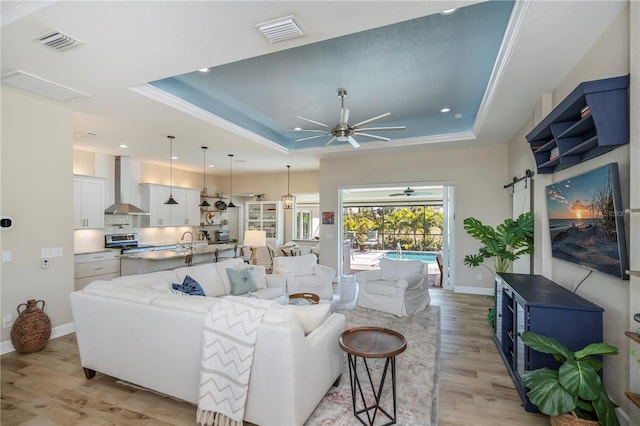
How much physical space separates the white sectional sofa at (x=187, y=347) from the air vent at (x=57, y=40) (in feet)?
6.79

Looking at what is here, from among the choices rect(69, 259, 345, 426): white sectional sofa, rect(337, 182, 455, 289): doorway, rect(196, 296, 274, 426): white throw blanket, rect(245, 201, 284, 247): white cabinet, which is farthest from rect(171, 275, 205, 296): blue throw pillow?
rect(337, 182, 455, 289): doorway

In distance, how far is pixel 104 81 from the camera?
3139 mm

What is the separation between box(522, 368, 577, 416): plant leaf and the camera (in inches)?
67.7

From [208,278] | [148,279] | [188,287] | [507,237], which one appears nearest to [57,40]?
[148,279]

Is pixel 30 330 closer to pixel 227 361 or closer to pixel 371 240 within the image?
pixel 227 361

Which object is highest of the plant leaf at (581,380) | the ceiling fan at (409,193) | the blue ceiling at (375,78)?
the blue ceiling at (375,78)

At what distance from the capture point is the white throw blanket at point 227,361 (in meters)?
1.96

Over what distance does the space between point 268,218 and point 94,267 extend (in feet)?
15.2

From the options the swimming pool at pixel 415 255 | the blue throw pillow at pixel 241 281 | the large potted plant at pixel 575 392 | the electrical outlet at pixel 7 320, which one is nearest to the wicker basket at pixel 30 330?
the electrical outlet at pixel 7 320

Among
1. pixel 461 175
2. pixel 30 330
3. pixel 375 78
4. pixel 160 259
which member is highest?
pixel 375 78

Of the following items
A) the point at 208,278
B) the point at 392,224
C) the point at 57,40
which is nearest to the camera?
the point at 57,40

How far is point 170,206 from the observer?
7984 millimetres

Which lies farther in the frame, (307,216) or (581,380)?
(307,216)

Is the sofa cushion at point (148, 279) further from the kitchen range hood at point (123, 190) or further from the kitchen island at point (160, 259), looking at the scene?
the kitchen range hood at point (123, 190)
